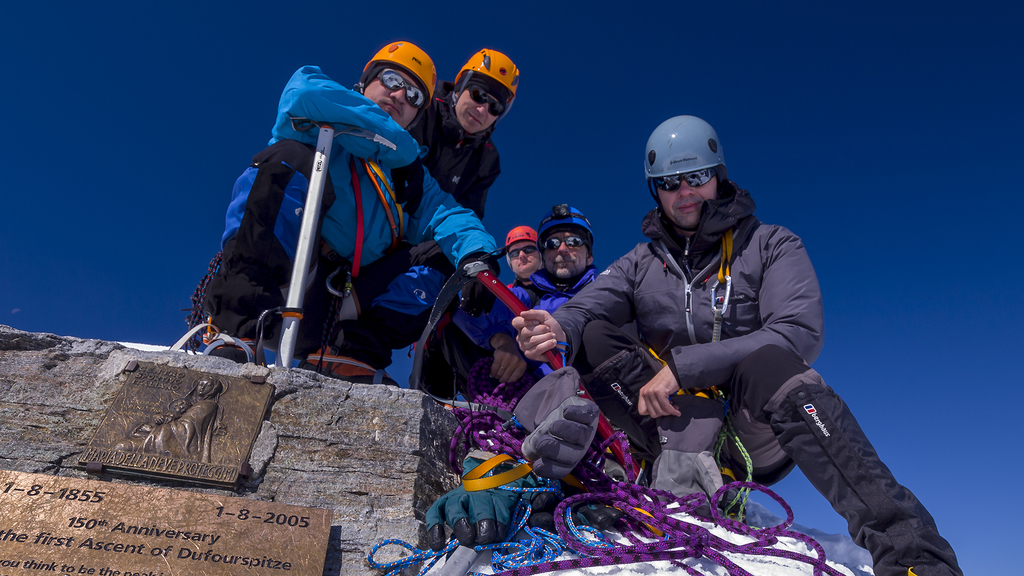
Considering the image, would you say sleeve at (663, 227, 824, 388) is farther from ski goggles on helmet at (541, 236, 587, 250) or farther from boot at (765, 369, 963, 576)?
ski goggles on helmet at (541, 236, 587, 250)

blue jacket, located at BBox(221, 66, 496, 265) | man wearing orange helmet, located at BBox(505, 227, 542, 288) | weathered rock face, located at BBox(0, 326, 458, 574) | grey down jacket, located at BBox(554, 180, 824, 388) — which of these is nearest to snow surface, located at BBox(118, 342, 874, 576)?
weathered rock face, located at BBox(0, 326, 458, 574)

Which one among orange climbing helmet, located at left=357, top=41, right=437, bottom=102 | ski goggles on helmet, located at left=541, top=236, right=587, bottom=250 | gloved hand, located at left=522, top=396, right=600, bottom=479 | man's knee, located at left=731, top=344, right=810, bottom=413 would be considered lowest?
gloved hand, located at left=522, top=396, right=600, bottom=479

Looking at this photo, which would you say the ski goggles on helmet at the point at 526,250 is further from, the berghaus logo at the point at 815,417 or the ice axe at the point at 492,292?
the berghaus logo at the point at 815,417

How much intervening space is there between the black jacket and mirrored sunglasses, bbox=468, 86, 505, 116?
218 mm

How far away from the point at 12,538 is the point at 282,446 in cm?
97

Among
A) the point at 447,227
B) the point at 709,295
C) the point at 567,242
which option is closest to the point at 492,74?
the point at 567,242

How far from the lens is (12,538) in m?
1.93

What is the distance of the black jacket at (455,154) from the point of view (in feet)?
18.5

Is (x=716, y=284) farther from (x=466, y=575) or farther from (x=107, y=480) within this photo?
(x=107, y=480)

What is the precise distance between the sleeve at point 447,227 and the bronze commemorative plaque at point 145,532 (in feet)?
6.76

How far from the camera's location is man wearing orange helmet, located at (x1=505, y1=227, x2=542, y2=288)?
6609 mm

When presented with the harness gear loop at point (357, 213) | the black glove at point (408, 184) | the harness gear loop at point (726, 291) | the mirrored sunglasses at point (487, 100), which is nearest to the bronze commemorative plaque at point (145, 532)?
the harness gear loop at point (357, 213)

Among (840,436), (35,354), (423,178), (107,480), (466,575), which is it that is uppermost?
(423,178)

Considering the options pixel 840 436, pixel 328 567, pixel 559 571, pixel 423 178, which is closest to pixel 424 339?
pixel 423 178
